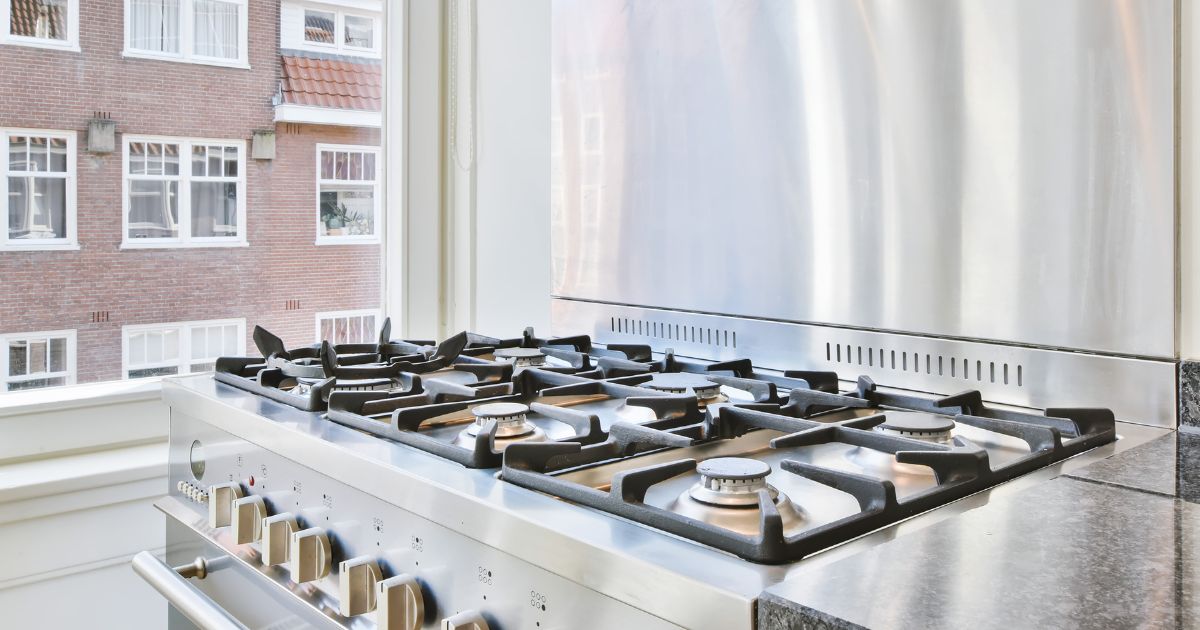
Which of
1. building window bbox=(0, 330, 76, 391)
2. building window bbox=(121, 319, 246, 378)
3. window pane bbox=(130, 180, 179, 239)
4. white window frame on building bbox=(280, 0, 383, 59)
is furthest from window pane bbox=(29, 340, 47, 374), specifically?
white window frame on building bbox=(280, 0, 383, 59)

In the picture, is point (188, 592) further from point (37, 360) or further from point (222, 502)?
point (37, 360)

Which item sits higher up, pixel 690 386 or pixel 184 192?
pixel 184 192

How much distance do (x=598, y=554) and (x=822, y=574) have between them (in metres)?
0.15

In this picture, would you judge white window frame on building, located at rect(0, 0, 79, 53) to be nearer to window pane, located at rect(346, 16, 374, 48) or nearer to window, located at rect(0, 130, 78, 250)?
window, located at rect(0, 130, 78, 250)

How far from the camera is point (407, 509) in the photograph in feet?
2.61

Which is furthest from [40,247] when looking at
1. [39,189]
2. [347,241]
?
[347,241]

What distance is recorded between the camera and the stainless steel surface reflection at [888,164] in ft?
3.14

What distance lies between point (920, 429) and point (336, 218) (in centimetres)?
142

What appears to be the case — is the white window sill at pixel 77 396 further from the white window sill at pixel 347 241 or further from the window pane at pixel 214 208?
the white window sill at pixel 347 241

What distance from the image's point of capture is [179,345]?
1777 mm

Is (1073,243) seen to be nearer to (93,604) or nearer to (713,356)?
(713,356)

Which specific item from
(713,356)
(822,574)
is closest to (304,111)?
(713,356)

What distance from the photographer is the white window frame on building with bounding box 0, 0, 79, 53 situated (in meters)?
1.58

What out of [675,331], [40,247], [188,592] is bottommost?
[188,592]
